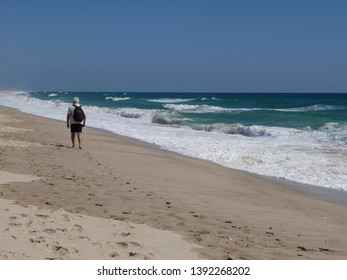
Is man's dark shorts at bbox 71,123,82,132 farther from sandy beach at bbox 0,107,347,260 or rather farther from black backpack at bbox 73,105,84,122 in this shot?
sandy beach at bbox 0,107,347,260

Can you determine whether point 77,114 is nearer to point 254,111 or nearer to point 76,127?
point 76,127

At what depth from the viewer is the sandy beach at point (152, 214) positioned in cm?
475

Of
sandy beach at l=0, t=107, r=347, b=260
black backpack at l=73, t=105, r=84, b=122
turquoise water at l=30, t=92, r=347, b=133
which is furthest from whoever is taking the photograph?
turquoise water at l=30, t=92, r=347, b=133

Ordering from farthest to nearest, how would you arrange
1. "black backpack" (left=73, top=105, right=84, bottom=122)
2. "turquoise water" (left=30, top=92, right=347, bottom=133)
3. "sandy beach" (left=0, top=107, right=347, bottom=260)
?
"turquoise water" (left=30, top=92, right=347, bottom=133), "black backpack" (left=73, top=105, right=84, bottom=122), "sandy beach" (left=0, top=107, right=347, bottom=260)

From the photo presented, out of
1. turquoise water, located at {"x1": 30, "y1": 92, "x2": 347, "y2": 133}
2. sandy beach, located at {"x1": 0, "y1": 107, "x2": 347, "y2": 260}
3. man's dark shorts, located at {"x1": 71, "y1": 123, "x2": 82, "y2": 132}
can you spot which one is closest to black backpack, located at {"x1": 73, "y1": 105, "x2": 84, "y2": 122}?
man's dark shorts, located at {"x1": 71, "y1": 123, "x2": 82, "y2": 132}

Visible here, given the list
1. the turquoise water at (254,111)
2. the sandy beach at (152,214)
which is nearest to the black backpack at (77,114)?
the sandy beach at (152,214)

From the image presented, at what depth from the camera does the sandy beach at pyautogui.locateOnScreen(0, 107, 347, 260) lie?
187 inches

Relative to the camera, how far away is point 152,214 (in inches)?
248

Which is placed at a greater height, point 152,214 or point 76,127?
point 76,127

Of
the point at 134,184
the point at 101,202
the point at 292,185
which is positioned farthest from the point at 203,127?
the point at 101,202

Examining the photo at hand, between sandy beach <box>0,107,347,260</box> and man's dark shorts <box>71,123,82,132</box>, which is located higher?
man's dark shorts <box>71,123,82,132</box>

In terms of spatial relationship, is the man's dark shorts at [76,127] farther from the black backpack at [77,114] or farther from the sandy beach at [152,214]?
the sandy beach at [152,214]

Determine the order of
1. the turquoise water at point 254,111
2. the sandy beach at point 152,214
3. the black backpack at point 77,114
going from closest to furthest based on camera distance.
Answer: the sandy beach at point 152,214, the black backpack at point 77,114, the turquoise water at point 254,111

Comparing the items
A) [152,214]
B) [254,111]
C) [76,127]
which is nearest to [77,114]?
[76,127]
